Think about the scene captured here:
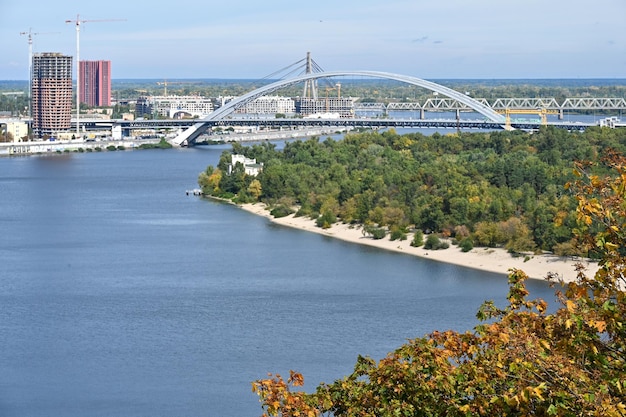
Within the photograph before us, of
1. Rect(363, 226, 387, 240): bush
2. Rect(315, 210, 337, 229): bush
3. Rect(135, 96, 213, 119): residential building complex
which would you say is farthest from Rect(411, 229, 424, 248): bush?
Rect(135, 96, 213, 119): residential building complex

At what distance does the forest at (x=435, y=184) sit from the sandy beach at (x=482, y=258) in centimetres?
13

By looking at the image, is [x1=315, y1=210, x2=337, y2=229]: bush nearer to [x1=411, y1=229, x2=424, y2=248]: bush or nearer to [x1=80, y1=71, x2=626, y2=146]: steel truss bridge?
[x1=411, y1=229, x2=424, y2=248]: bush

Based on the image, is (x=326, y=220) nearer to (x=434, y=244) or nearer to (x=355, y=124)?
(x=434, y=244)

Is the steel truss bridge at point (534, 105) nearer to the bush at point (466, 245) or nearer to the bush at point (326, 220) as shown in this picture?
the bush at point (326, 220)

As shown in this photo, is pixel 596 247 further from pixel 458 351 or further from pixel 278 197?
pixel 278 197

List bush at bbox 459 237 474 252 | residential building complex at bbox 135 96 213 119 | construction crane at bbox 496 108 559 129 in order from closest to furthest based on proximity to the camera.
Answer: bush at bbox 459 237 474 252, construction crane at bbox 496 108 559 129, residential building complex at bbox 135 96 213 119

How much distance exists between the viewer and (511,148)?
22.0 meters

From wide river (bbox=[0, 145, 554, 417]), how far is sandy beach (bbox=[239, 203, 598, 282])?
0.27 m

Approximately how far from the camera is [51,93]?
33.2m

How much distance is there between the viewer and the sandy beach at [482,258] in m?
11.6

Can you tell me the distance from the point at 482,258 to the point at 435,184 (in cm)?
405

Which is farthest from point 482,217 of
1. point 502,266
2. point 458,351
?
point 458,351

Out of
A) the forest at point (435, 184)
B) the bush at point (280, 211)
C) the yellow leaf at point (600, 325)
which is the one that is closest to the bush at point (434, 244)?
the forest at point (435, 184)

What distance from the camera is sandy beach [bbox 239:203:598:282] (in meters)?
11.6
